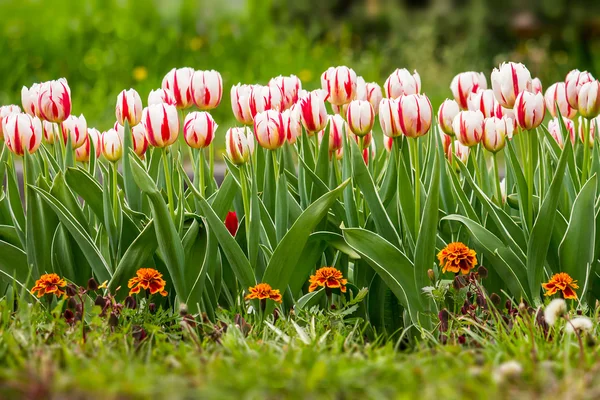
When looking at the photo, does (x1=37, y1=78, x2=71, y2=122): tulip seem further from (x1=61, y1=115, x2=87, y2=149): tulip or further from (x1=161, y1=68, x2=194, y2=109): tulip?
(x1=161, y1=68, x2=194, y2=109): tulip

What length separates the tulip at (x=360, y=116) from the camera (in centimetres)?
249

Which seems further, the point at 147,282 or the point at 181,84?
the point at 181,84

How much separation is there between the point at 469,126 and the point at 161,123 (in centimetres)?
90

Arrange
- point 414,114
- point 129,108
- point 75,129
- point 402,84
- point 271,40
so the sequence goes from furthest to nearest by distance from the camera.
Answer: point 271,40 → point 75,129 → point 402,84 → point 129,108 → point 414,114

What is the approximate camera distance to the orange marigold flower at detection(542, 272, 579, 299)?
2.42 metres

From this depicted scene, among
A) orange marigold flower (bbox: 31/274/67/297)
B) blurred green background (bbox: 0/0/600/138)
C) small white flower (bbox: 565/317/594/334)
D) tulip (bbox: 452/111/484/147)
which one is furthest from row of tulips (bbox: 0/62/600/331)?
blurred green background (bbox: 0/0/600/138)

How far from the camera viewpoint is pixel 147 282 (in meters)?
2.43

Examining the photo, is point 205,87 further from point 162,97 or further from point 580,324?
point 580,324

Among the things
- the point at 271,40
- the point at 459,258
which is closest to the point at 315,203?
the point at 459,258

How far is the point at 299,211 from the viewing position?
2.64 m

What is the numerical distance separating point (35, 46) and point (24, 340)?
5736mm

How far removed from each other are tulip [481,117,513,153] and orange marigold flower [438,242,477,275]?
1.09 ft

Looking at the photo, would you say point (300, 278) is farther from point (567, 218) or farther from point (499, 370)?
point (499, 370)

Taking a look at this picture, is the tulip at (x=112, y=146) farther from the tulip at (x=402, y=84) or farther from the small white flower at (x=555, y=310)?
the small white flower at (x=555, y=310)
